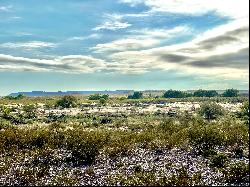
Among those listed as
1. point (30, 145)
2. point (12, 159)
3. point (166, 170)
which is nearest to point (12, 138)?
point (30, 145)

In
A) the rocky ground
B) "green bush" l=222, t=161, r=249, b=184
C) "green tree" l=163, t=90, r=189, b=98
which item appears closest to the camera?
"green bush" l=222, t=161, r=249, b=184

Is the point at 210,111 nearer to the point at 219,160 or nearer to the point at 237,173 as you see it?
the point at 219,160

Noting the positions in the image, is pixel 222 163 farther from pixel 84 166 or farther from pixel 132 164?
pixel 84 166

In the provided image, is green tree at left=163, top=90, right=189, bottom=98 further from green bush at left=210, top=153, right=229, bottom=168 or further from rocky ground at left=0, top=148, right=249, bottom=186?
green bush at left=210, top=153, right=229, bottom=168

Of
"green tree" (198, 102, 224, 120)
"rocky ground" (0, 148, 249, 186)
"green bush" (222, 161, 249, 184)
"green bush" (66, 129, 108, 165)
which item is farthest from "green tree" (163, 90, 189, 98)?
"green bush" (222, 161, 249, 184)

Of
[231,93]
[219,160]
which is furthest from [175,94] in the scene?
[219,160]

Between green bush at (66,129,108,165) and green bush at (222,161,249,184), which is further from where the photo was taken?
green bush at (66,129,108,165)

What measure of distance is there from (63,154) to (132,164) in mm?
6082

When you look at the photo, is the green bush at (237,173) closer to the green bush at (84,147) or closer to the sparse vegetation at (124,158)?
the sparse vegetation at (124,158)

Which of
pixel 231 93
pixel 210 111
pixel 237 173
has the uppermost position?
pixel 231 93

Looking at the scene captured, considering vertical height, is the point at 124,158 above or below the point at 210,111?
below

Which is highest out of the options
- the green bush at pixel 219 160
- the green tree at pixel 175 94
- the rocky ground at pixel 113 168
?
the green tree at pixel 175 94

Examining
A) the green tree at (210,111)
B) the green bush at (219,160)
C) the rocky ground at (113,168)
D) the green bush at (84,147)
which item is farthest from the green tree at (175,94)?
Result: the green bush at (219,160)

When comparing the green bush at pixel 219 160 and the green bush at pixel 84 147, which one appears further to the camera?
the green bush at pixel 84 147
